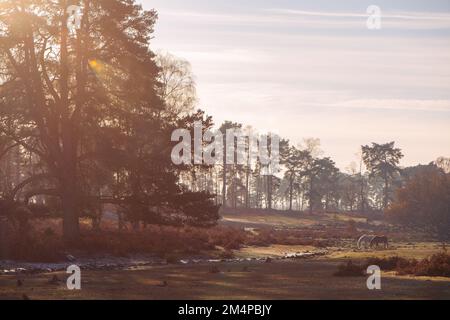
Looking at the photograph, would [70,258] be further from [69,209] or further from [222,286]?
[222,286]

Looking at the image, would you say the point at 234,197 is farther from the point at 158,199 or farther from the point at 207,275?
the point at 207,275

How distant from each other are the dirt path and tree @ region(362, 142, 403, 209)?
12429 cm

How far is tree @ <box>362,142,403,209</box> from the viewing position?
491ft

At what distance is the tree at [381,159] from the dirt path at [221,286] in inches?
4893

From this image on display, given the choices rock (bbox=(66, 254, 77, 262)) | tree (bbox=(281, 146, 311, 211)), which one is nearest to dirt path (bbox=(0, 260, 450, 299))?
rock (bbox=(66, 254, 77, 262))

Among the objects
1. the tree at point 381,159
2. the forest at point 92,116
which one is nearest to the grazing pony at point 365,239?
the forest at point 92,116

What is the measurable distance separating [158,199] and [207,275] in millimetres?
12727

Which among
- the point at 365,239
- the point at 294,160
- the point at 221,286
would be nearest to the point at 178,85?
the point at 365,239

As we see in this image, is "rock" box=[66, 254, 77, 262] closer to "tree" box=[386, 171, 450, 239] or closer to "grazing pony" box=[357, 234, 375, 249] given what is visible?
"grazing pony" box=[357, 234, 375, 249]

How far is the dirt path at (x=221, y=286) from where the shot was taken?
19.2 m

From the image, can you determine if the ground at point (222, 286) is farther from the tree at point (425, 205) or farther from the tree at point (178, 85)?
the tree at point (425, 205)

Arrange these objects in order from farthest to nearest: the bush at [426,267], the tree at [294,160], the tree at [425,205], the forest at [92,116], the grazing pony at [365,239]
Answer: the tree at [294,160] → the tree at [425,205] → the grazing pony at [365,239] → the forest at [92,116] → the bush at [426,267]
